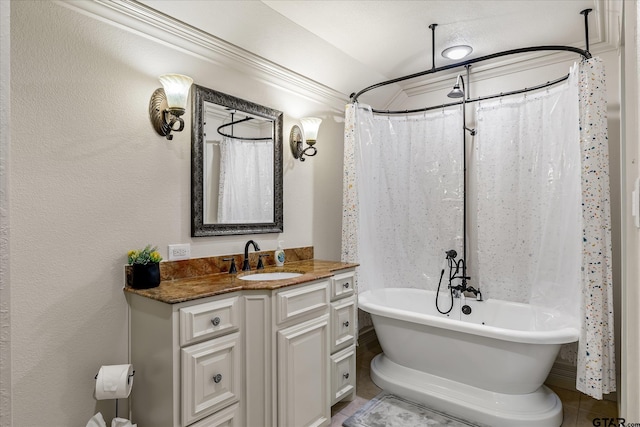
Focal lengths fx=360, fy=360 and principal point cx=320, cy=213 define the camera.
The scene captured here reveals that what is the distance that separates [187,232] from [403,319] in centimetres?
162

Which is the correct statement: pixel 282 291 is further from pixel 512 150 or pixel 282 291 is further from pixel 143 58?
pixel 512 150

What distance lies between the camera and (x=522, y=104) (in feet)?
9.49

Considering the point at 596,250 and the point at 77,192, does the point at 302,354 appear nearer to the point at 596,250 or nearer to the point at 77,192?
the point at 77,192

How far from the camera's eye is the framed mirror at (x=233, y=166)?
7.42 ft

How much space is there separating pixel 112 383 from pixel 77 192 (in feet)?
3.02

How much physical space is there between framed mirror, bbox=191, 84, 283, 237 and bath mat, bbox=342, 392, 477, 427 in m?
1.42

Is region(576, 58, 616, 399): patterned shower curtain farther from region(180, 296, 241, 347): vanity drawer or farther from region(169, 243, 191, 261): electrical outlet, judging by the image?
region(169, 243, 191, 261): electrical outlet

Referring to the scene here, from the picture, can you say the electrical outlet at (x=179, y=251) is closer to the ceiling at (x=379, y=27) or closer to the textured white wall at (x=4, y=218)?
the ceiling at (x=379, y=27)

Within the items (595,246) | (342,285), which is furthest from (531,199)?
(342,285)

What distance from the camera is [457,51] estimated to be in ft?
9.42

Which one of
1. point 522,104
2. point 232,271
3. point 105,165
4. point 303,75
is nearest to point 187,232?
point 232,271

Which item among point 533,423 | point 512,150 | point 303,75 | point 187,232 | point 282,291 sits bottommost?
point 533,423

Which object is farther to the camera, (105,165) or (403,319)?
(403,319)

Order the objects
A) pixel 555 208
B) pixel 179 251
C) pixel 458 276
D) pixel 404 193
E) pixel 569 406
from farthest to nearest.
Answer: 1. pixel 404 193
2. pixel 458 276
3. pixel 555 208
4. pixel 569 406
5. pixel 179 251
